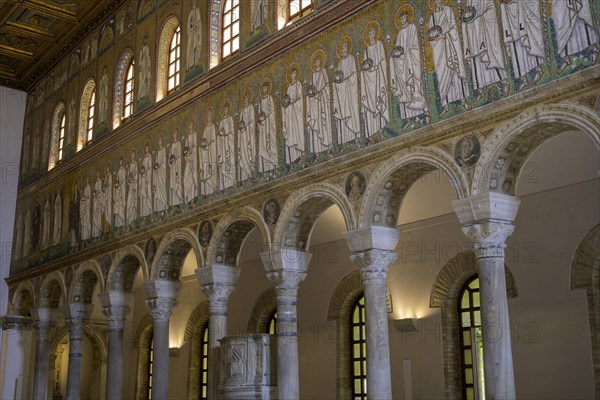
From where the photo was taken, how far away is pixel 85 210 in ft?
60.8

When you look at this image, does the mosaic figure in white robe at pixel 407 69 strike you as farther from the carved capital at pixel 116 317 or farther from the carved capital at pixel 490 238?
the carved capital at pixel 116 317

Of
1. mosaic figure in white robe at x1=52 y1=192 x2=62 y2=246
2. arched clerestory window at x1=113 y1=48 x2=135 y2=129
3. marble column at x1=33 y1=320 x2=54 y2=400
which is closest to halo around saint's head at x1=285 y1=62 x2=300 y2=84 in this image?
arched clerestory window at x1=113 y1=48 x2=135 y2=129

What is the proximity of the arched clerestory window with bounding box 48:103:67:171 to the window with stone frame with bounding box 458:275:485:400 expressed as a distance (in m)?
12.8

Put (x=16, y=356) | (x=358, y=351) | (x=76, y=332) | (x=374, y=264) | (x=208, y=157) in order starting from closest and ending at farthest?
(x=374, y=264) → (x=208, y=157) → (x=358, y=351) → (x=76, y=332) → (x=16, y=356)

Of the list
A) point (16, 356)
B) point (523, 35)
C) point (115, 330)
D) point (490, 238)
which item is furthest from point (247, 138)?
point (16, 356)

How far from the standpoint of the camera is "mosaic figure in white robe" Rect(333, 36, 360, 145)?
1092cm

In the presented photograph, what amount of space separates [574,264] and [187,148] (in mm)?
7451

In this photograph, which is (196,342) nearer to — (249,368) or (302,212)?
(249,368)

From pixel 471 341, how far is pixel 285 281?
3524 millimetres

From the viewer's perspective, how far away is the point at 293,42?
40.2 ft

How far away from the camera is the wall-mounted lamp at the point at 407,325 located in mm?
13648

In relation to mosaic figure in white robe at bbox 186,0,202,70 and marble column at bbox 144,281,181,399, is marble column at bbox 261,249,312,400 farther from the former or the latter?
mosaic figure in white robe at bbox 186,0,202,70

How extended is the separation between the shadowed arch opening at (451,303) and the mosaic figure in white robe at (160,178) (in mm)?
5709

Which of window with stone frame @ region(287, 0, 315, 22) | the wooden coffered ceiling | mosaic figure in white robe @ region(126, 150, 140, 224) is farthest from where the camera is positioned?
the wooden coffered ceiling
